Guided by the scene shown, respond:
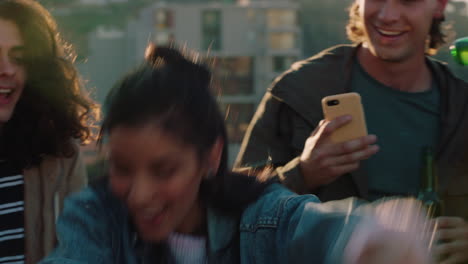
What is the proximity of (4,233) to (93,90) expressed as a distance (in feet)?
2.11

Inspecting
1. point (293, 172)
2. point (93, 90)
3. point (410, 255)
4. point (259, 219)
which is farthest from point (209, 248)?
point (93, 90)

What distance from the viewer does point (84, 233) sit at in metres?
1.16

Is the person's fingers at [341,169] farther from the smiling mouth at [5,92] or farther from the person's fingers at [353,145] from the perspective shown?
the smiling mouth at [5,92]

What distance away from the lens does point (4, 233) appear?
187 centimetres

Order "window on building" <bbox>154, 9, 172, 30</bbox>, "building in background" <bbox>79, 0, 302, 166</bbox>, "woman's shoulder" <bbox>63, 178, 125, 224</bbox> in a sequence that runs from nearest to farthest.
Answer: "woman's shoulder" <bbox>63, 178, 125, 224</bbox>
"building in background" <bbox>79, 0, 302, 166</bbox>
"window on building" <bbox>154, 9, 172, 30</bbox>

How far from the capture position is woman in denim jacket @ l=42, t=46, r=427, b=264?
1.05 metres

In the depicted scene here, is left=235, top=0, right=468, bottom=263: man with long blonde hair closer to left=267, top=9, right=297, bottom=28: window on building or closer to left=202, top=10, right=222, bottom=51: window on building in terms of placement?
left=267, top=9, right=297, bottom=28: window on building

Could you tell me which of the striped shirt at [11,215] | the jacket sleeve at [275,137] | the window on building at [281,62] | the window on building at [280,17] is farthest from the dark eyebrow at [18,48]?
the window on building at [280,17]

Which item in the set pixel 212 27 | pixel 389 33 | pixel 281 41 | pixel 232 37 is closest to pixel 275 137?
pixel 389 33

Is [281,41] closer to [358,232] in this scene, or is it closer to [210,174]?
[210,174]

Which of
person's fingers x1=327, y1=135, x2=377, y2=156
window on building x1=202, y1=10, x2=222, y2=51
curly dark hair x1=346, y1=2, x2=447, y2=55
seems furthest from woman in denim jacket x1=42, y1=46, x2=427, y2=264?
window on building x1=202, y1=10, x2=222, y2=51

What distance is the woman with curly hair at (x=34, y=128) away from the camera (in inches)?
74.1

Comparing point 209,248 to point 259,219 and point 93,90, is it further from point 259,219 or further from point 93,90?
point 93,90

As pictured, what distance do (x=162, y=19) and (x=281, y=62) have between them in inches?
312
